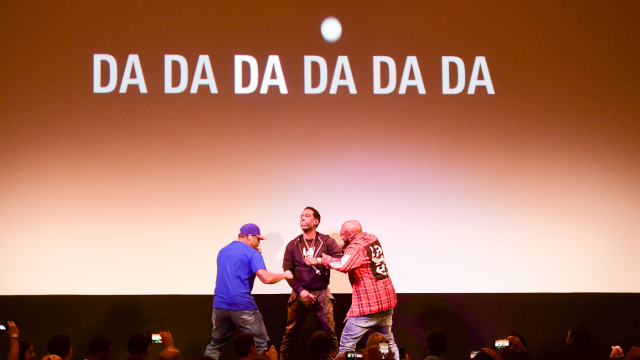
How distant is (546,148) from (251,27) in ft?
10.6

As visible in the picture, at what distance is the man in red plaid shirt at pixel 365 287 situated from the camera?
4840 millimetres

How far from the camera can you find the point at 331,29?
6.04m

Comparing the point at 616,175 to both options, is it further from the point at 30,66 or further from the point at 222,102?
the point at 30,66

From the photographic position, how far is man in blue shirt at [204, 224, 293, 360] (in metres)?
4.93

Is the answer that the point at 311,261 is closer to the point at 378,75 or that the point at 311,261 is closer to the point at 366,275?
the point at 366,275

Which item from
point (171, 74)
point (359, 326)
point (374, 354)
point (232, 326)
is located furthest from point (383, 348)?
point (171, 74)

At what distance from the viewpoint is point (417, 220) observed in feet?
19.4

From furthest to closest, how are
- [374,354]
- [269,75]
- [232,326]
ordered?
1. [269,75]
2. [232,326]
3. [374,354]

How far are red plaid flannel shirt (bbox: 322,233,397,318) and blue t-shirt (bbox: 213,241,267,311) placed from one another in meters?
0.62

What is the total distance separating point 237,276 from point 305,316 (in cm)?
88

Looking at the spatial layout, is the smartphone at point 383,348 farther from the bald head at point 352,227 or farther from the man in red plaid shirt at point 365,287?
the bald head at point 352,227

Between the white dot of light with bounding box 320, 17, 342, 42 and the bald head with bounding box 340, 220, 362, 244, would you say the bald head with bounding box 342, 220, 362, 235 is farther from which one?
the white dot of light with bounding box 320, 17, 342, 42

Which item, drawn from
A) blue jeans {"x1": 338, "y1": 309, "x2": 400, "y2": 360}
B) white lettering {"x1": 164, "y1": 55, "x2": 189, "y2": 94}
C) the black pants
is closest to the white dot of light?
white lettering {"x1": 164, "y1": 55, "x2": 189, "y2": 94}

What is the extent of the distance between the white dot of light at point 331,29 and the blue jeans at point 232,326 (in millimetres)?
2823
